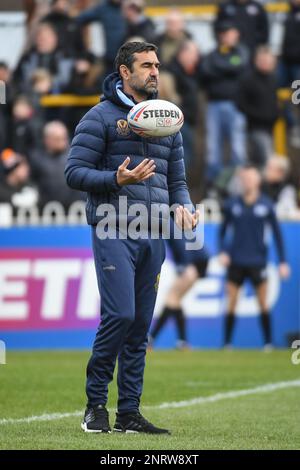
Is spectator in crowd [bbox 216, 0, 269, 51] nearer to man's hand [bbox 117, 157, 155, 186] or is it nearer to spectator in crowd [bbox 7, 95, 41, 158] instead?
spectator in crowd [bbox 7, 95, 41, 158]

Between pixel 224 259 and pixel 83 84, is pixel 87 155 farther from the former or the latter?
pixel 83 84

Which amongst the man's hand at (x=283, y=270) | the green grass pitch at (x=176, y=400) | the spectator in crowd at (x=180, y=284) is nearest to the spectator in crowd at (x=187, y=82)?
the spectator in crowd at (x=180, y=284)

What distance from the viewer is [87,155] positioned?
27.2 feet

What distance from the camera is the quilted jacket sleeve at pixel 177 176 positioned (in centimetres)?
868

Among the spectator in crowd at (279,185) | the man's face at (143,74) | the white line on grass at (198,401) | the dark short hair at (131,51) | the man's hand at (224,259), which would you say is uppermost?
the dark short hair at (131,51)

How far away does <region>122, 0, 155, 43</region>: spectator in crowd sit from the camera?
18.8 meters

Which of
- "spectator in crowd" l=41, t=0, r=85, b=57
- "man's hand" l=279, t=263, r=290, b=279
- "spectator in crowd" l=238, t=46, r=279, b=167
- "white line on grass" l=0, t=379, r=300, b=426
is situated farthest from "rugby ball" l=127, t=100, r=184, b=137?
"spectator in crowd" l=41, t=0, r=85, b=57

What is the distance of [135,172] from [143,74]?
79 centimetres

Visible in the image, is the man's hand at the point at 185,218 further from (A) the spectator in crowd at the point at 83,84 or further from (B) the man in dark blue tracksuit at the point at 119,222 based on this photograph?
(A) the spectator in crowd at the point at 83,84

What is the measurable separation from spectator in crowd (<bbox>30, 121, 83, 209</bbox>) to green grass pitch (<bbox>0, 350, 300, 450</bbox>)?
2.24 m

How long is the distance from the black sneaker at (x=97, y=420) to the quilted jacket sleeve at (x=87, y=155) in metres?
1.40

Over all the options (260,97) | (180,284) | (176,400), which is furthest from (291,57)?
(176,400)

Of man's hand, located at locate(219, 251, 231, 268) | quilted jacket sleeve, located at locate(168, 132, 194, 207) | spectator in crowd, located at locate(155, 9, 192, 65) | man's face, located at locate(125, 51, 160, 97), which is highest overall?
spectator in crowd, located at locate(155, 9, 192, 65)
